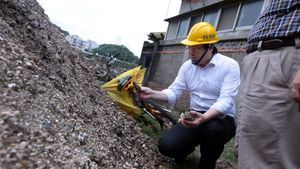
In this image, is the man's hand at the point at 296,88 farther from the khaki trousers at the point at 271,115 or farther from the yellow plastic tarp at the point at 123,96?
the yellow plastic tarp at the point at 123,96

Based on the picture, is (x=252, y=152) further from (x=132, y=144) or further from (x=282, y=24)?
(x=132, y=144)

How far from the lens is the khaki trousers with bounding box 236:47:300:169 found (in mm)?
1508

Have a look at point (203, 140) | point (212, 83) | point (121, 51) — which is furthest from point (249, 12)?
point (121, 51)

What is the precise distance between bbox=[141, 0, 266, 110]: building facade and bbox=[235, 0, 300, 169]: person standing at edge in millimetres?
4648

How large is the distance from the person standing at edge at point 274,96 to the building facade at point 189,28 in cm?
465

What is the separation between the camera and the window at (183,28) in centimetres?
1069

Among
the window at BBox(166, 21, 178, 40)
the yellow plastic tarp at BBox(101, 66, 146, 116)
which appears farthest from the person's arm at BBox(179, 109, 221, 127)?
the window at BBox(166, 21, 178, 40)

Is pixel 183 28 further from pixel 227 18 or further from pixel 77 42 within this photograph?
pixel 77 42

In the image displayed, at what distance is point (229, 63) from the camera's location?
9.29 ft

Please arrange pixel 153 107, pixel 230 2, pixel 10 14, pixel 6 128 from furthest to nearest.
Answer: pixel 230 2, pixel 153 107, pixel 10 14, pixel 6 128

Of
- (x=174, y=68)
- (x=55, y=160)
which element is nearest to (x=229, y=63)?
(x=55, y=160)

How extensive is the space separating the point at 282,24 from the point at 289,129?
54cm

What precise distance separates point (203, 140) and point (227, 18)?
18.9 feet

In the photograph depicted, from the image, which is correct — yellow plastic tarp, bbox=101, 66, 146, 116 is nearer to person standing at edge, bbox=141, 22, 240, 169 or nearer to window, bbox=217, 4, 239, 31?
person standing at edge, bbox=141, 22, 240, 169
